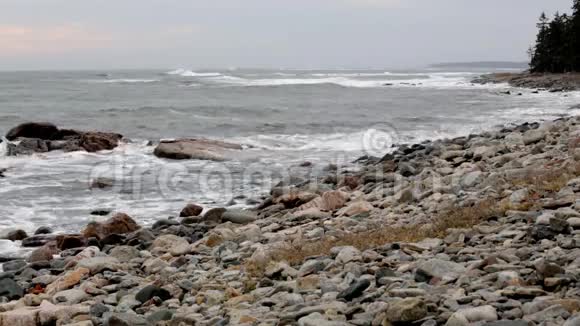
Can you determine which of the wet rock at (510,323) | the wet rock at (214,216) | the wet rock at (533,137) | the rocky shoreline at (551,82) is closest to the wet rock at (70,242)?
the wet rock at (214,216)

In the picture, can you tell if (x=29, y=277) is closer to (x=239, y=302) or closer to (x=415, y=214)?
(x=239, y=302)

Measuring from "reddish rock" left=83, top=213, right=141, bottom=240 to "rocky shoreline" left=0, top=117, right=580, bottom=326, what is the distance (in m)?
0.03

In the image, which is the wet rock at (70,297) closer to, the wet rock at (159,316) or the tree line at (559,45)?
the wet rock at (159,316)

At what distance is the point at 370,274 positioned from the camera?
5.73 meters

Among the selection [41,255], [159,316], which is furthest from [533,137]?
[159,316]

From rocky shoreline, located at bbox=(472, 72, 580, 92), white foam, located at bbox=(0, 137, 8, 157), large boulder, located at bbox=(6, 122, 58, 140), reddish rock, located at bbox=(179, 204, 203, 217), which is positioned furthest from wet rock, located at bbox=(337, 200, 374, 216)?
rocky shoreline, located at bbox=(472, 72, 580, 92)

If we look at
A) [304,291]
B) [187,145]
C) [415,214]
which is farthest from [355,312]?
[187,145]

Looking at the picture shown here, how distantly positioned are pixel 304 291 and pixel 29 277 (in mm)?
4914

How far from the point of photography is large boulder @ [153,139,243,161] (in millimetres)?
21594

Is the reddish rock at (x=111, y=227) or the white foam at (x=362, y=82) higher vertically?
the white foam at (x=362, y=82)

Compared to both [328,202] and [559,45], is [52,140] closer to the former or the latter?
[328,202]

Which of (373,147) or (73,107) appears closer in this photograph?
(373,147)

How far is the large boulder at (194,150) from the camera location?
70.8 feet

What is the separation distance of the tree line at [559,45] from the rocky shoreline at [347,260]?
68194 millimetres
